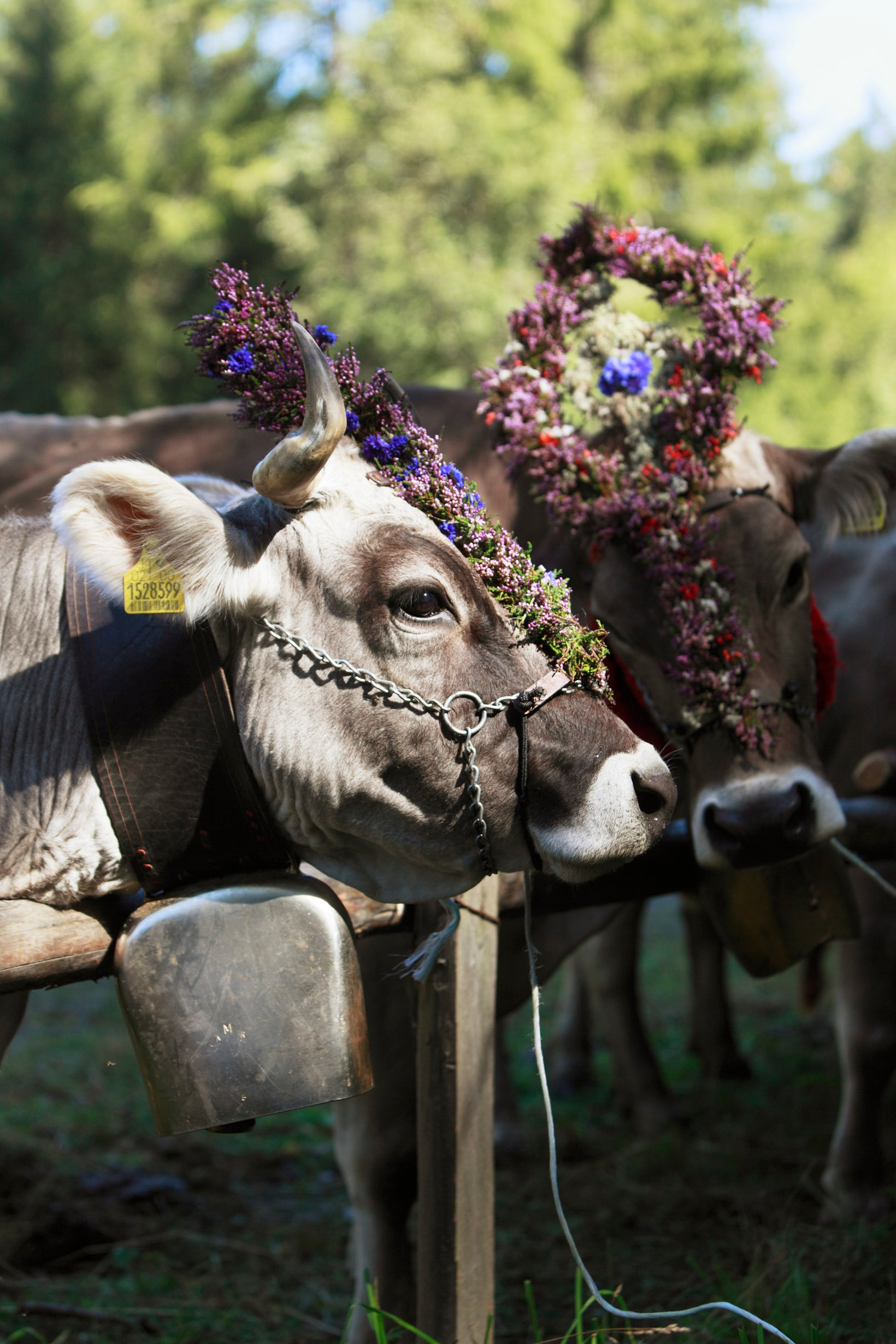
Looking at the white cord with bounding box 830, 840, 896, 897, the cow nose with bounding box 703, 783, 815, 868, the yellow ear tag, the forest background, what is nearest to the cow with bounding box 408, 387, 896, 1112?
the cow nose with bounding box 703, 783, 815, 868

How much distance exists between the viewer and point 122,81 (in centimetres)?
2112

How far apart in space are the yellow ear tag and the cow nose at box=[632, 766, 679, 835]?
86 cm

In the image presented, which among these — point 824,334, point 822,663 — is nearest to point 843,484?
point 822,663

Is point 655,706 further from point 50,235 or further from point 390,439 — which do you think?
point 50,235

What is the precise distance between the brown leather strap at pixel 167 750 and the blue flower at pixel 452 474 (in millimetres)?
525

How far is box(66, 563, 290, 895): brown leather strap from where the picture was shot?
6.49ft

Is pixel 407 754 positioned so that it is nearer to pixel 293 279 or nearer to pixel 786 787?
pixel 786 787

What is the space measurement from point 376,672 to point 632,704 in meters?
1.23

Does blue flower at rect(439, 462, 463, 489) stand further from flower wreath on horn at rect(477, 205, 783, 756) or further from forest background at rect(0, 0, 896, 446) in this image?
forest background at rect(0, 0, 896, 446)

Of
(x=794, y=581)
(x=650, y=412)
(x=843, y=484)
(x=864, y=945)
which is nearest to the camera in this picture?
(x=794, y=581)

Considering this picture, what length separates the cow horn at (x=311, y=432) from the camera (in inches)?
71.4

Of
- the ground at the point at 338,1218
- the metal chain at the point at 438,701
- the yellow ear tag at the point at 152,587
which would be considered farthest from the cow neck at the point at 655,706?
the yellow ear tag at the point at 152,587

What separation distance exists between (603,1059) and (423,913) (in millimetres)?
3967

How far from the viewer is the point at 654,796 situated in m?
1.99
